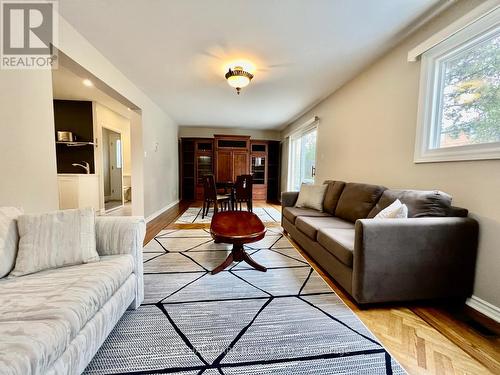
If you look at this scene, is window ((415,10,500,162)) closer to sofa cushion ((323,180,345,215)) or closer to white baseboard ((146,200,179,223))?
sofa cushion ((323,180,345,215))

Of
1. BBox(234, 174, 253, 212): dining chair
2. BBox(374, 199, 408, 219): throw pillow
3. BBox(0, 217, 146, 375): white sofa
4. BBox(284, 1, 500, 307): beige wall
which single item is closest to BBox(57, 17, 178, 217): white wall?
BBox(234, 174, 253, 212): dining chair

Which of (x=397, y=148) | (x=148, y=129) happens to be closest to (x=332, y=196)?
(x=397, y=148)

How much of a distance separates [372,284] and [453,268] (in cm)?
64

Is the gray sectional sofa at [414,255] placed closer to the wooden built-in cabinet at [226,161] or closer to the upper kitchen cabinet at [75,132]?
the wooden built-in cabinet at [226,161]

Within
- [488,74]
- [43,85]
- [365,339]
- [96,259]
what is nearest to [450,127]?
[488,74]

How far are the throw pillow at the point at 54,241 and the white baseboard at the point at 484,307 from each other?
2666 mm

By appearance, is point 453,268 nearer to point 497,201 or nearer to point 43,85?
point 497,201

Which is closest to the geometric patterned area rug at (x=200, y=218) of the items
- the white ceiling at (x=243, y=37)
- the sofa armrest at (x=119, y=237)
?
the white ceiling at (x=243, y=37)

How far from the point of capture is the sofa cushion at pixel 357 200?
2354 millimetres

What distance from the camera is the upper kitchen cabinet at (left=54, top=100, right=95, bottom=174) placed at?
4633mm

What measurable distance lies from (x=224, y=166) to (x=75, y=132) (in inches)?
140

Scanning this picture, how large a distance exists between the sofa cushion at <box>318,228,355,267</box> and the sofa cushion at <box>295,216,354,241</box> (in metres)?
0.13

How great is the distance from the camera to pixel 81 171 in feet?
15.6

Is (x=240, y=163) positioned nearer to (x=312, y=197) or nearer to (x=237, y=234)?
(x=312, y=197)
